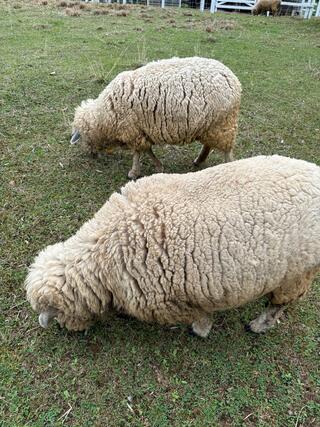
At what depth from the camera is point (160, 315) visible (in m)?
2.82

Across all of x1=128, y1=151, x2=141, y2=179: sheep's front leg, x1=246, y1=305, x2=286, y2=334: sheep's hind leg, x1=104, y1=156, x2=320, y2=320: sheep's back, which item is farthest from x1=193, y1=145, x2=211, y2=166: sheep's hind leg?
x1=246, y1=305, x2=286, y2=334: sheep's hind leg

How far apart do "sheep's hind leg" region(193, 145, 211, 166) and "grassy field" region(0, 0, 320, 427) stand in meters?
0.16

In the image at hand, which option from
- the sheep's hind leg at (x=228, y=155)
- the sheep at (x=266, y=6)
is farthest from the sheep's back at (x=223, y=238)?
the sheep at (x=266, y=6)

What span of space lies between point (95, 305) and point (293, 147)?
4.14 metres

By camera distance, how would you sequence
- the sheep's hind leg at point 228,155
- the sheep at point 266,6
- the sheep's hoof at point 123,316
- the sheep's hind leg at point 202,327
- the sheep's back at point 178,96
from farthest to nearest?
the sheep at point 266,6 → the sheep's hind leg at point 228,155 → the sheep's back at point 178,96 → the sheep's hoof at point 123,316 → the sheep's hind leg at point 202,327

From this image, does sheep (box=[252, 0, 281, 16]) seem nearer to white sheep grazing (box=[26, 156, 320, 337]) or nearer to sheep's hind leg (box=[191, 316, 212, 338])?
white sheep grazing (box=[26, 156, 320, 337])

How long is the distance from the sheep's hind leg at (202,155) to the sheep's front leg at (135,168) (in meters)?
0.82

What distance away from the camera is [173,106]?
420 centimetres

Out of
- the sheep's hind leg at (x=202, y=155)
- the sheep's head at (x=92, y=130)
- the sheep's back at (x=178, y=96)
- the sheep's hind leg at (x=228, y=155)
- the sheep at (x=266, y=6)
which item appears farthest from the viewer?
the sheep at (x=266, y=6)

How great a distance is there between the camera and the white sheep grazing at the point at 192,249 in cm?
255

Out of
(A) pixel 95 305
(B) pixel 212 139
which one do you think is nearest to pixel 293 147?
(B) pixel 212 139

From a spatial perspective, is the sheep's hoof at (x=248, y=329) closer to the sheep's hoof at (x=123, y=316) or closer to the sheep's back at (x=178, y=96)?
the sheep's hoof at (x=123, y=316)

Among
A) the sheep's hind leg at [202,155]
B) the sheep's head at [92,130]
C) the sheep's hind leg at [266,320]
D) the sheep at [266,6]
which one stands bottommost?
the sheep's hind leg at [266,320]

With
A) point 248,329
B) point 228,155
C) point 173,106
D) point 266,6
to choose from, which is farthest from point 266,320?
point 266,6
